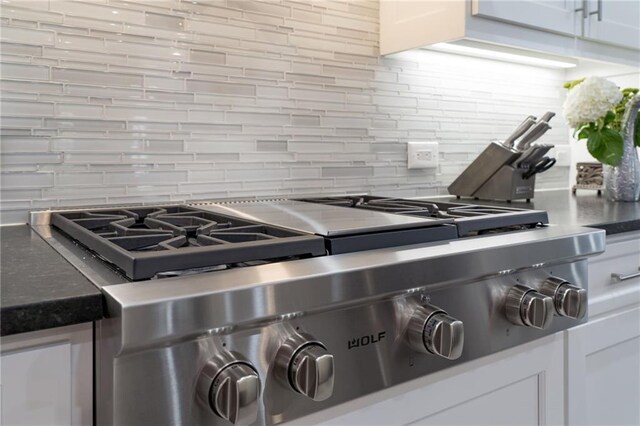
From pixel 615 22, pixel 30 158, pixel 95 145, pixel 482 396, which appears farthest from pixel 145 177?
pixel 615 22

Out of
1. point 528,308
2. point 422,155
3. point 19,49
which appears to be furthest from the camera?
point 422,155

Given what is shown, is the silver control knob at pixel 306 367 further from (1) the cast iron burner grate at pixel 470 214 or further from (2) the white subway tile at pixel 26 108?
(2) the white subway tile at pixel 26 108

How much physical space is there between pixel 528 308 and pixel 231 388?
0.51m

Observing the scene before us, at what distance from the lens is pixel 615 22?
67.7 inches

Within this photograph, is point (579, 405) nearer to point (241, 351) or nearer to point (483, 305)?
point (483, 305)

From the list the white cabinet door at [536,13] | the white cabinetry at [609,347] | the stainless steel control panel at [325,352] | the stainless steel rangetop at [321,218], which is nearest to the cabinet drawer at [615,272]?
the white cabinetry at [609,347]

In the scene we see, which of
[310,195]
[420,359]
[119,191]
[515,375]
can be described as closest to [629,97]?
[310,195]

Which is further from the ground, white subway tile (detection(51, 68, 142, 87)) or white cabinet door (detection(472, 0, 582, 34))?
white cabinet door (detection(472, 0, 582, 34))

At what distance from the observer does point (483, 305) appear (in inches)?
33.2

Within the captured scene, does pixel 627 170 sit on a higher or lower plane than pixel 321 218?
higher

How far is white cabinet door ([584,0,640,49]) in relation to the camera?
1634 millimetres

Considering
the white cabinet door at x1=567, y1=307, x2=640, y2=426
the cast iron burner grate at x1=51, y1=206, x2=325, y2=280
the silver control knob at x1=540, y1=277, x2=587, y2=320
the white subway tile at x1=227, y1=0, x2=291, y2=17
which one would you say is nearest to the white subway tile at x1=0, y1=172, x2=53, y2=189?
the cast iron burner grate at x1=51, y1=206, x2=325, y2=280

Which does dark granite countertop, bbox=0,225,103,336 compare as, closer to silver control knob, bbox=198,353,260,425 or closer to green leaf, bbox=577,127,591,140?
silver control knob, bbox=198,353,260,425

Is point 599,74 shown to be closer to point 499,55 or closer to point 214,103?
point 499,55
